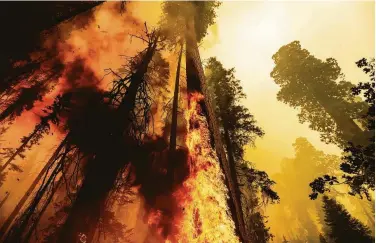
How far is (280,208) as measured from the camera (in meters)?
62.7

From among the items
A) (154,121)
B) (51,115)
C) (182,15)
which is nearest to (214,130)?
(51,115)

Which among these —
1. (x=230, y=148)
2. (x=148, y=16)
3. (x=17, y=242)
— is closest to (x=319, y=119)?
(x=230, y=148)

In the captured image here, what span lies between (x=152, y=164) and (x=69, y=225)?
23.9 ft

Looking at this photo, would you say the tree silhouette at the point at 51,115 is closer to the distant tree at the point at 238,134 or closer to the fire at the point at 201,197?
the fire at the point at 201,197

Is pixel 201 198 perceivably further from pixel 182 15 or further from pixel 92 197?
pixel 182 15

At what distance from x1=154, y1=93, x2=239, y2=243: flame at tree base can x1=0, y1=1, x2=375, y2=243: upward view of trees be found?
60 mm

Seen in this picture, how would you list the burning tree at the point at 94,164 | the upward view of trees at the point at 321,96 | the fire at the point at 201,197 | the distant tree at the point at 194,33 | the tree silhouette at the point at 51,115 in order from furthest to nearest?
1. the upward view of trees at the point at 321,96
2. the tree silhouette at the point at 51,115
3. the distant tree at the point at 194,33
4. the burning tree at the point at 94,164
5. the fire at the point at 201,197

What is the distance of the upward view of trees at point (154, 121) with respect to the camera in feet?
18.2

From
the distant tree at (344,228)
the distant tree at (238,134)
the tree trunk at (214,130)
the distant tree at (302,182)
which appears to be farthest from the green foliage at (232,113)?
the distant tree at (302,182)

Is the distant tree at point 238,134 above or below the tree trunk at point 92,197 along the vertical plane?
above

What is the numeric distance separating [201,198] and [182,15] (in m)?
11.2

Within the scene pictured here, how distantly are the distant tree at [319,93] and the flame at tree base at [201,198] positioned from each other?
1563 centimetres

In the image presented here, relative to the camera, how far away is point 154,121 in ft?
60.0

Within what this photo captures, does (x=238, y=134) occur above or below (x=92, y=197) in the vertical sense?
above
